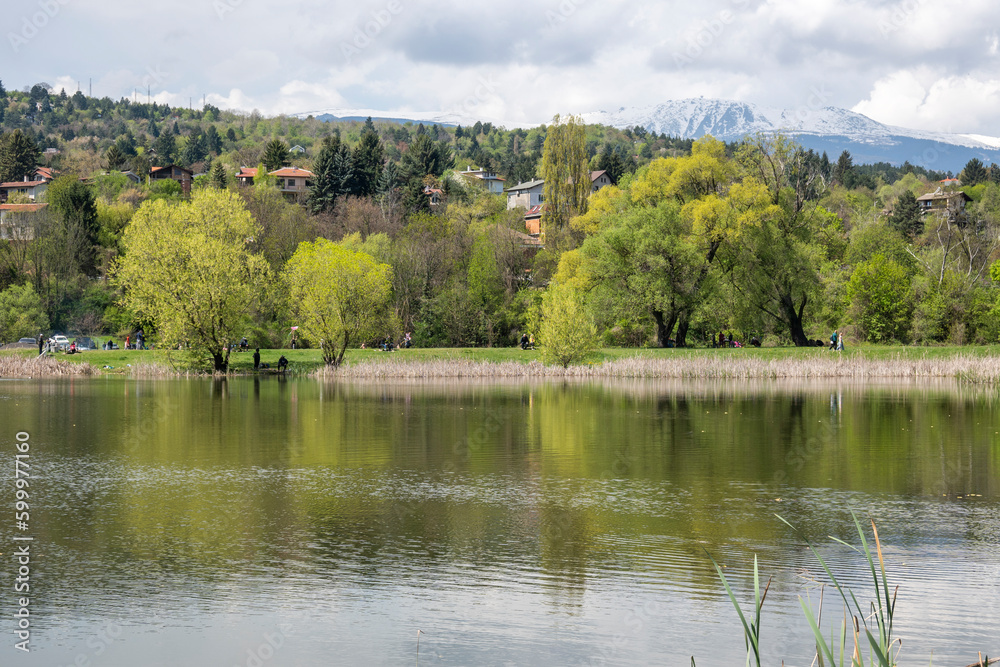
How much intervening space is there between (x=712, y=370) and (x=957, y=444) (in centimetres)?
2928

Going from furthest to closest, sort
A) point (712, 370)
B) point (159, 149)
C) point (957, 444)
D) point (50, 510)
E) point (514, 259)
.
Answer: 1. point (159, 149)
2. point (514, 259)
3. point (712, 370)
4. point (957, 444)
5. point (50, 510)

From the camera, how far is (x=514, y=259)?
8856 cm

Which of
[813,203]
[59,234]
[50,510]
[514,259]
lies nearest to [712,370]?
[813,203]

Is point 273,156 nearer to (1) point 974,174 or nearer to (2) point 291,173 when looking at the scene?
A: (2) point 291,173

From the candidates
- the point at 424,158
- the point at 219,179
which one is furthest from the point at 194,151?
the point at 424,158

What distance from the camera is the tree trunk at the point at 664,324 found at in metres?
70.2

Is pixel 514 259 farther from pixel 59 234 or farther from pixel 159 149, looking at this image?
pixel 159 149

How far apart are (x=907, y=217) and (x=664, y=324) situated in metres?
59.2

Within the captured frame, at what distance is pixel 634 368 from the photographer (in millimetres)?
55750

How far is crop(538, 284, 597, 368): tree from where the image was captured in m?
54.3

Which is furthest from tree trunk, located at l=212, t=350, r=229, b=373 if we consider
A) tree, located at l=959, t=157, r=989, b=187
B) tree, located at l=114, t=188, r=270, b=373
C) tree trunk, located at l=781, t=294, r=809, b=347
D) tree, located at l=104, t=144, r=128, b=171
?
tree, located at l=959, t=157, r=989, b=187

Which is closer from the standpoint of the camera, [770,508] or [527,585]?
[527,585]

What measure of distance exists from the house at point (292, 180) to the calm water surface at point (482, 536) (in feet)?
374

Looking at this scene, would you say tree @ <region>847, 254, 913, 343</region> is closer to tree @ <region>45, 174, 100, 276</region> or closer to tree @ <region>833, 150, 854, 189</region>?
tree @ <region>45, 174, 100, 276</region>
